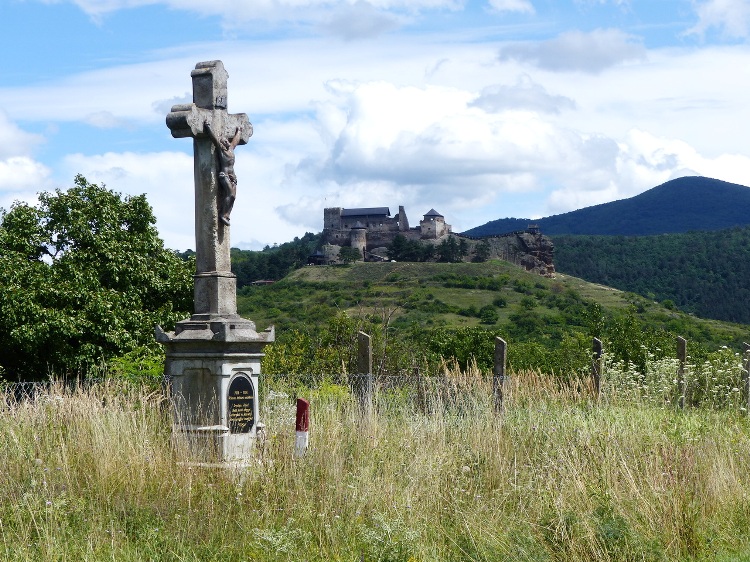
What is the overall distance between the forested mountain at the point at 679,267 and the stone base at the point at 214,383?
83223mm

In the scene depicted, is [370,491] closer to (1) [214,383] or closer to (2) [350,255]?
(1) [214,383]

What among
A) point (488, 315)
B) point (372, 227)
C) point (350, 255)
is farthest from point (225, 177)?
point (372, 227)

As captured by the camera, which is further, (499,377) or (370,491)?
(499,377)

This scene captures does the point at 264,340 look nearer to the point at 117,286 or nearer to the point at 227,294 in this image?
the point at 227,294

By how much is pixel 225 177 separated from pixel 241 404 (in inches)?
82.2

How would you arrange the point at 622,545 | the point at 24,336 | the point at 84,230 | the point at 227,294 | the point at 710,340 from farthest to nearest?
the point at 710,340 → the point at 84,230 → the point at 24,336 → the point at 227,294 → the point at 622,545

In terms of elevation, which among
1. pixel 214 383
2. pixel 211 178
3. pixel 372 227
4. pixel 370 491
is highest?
pixel 372 227

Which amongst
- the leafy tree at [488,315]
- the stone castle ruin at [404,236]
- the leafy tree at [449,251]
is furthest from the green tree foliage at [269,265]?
the leafy tree at [488,315]

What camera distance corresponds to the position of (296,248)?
11188cm

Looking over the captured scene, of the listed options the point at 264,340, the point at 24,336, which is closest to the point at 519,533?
the point at 264,340

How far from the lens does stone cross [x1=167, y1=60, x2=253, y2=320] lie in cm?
856

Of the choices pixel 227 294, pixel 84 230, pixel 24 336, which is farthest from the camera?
pixel 84 230

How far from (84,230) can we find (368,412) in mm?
16747

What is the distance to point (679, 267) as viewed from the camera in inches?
4161
